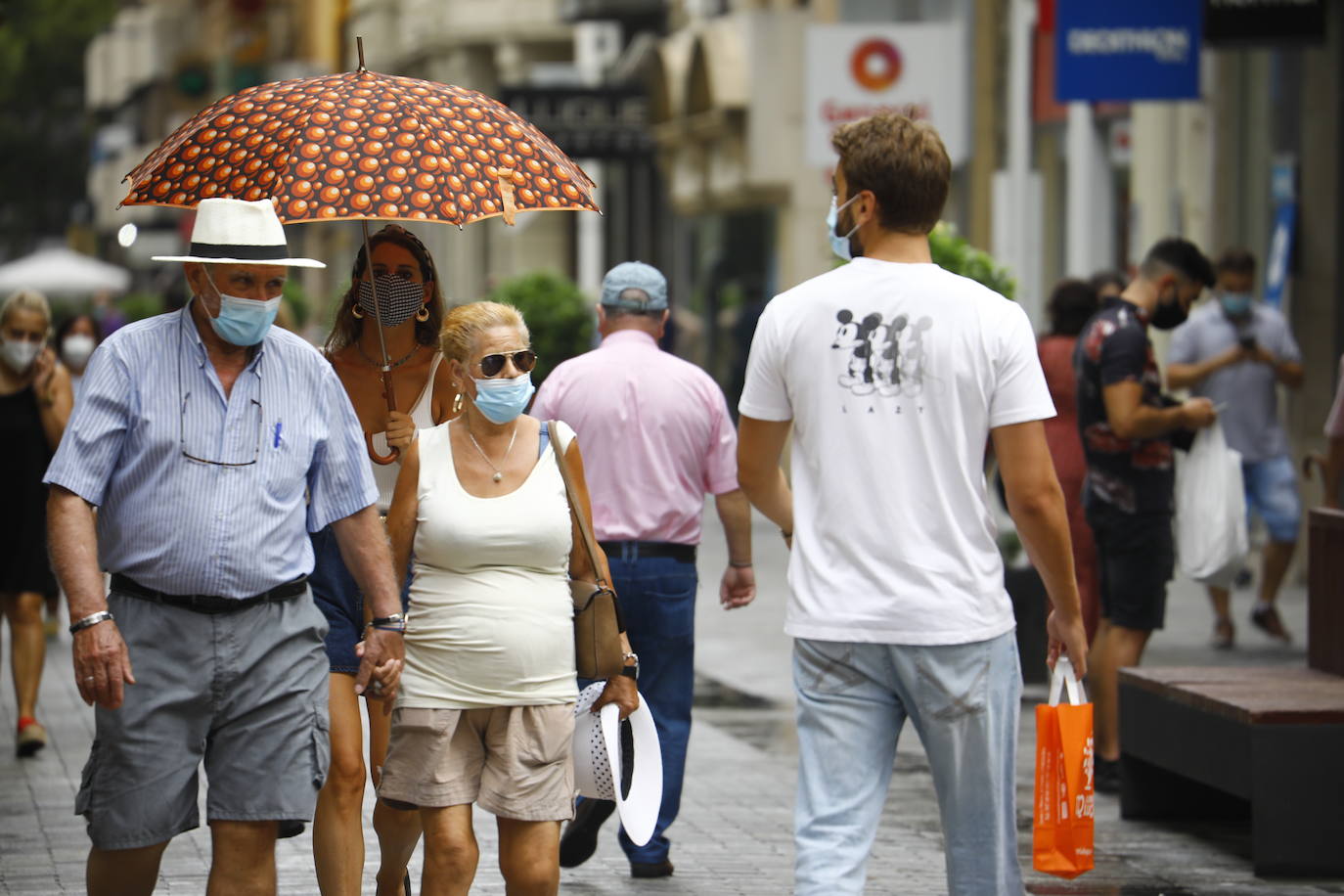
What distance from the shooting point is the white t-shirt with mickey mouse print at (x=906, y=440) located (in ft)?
16.5

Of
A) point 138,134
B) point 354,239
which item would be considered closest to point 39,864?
point 354,239

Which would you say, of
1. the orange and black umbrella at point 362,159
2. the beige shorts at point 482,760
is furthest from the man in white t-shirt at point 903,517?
the orange and black umbrella at point 362,159

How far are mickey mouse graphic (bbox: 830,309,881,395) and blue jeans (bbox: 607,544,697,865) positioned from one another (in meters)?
2.59

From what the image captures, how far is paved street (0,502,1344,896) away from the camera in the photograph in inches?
292

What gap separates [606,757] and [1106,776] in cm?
357

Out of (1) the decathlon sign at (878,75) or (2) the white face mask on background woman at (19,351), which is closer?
(2) the white face mask on background woman at (19,351)

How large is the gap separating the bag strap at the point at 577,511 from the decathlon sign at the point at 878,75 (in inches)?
536

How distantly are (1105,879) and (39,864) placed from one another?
3195mm

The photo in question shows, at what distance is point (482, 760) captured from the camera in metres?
5.96

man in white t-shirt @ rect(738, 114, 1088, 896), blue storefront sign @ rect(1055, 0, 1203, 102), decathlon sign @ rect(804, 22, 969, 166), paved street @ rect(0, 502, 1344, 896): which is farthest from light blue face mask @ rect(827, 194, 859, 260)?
decathlon sign @ rect(804, 22, 969, 166)

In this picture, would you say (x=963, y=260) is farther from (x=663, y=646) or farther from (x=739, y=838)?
(x=663, y=646)

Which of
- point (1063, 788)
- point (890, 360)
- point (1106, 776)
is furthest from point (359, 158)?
point (1106, 776)

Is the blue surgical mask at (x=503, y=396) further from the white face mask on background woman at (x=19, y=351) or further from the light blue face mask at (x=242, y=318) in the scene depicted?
the white face mask on background woman at (x=19, y=351)

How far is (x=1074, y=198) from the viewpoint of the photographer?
20641mm
